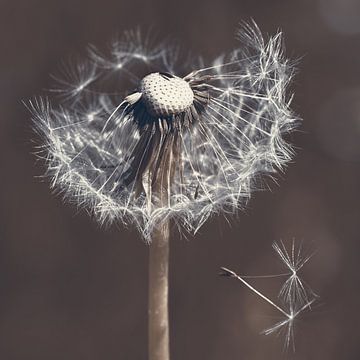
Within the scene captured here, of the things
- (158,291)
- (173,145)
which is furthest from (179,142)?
(158,291)

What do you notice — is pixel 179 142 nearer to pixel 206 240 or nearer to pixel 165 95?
pixel 165 95

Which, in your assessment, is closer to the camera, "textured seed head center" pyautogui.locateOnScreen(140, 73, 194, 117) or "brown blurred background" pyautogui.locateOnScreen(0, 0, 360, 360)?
"textured seed head center" pyautogui.locateOnScreen(140, 73, 194, 117)

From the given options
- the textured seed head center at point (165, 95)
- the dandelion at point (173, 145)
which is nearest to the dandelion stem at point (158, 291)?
the dandelion at point (173, 145)

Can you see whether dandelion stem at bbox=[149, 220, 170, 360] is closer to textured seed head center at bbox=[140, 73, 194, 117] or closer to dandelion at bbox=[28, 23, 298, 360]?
dandelion at bbox=[28, 23, 298, 360]

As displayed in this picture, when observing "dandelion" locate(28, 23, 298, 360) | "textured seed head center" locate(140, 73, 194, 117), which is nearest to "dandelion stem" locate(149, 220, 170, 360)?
"dandelion" locate(28, 23, 298, 360)

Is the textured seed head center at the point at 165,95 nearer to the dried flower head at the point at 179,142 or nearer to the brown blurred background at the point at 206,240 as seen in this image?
the dried flower head at the point at 179,142

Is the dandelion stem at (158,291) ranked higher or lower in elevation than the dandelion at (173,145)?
lower

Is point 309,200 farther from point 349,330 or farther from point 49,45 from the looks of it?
point 49,45
